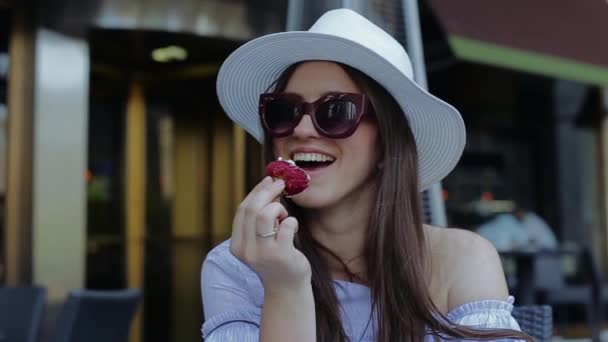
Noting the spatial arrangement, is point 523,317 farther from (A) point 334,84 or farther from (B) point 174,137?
(B) point 174,137

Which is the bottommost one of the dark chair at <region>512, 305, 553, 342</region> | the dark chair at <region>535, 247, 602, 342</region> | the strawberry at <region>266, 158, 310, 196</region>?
the dark chair at <region>535, 247, 602, 342</region>

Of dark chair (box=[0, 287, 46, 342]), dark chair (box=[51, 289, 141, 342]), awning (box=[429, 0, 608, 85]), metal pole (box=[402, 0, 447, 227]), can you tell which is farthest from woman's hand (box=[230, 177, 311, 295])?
awning (box=[429, 0, 608, 85])

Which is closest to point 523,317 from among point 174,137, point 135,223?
point 135,223

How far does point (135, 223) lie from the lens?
10367 millimetres

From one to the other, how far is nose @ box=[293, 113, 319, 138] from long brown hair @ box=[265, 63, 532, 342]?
14 centimetres

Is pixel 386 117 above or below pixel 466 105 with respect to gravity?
below

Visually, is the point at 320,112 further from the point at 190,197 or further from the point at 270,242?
the point at 190,197

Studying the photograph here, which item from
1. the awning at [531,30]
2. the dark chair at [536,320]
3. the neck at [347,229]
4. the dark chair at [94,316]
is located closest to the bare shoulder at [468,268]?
the neck at [347,229]

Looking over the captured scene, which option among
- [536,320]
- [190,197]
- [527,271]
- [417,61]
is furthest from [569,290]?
[190,197]

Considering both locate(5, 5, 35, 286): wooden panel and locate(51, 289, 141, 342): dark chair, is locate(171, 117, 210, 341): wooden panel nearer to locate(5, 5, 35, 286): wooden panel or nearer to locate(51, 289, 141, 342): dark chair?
locate(5, 5, 35, 286): wooden panel

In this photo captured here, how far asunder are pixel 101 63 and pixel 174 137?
2155mm

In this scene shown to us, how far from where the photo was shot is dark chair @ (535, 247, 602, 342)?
7027 millimetres

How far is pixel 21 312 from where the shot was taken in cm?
436

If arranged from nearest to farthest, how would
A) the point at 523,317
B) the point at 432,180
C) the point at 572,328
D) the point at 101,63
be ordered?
the point at 432,180 → the point at 523,317 → the point at 572,328 → the point at 101,63
